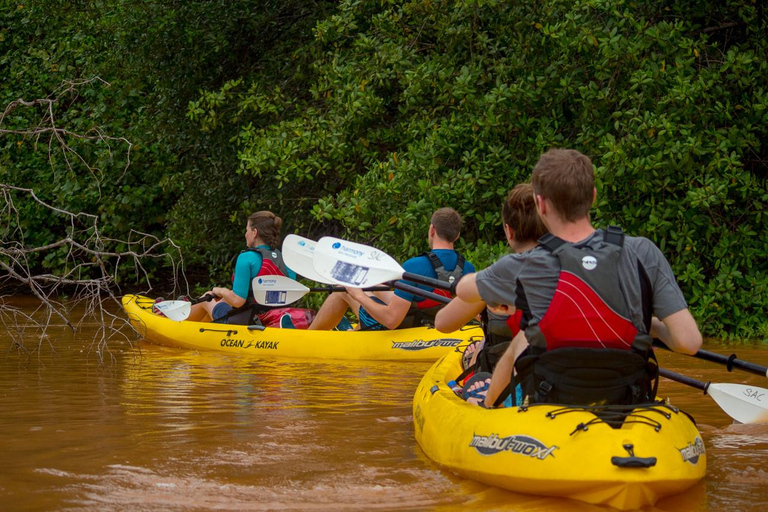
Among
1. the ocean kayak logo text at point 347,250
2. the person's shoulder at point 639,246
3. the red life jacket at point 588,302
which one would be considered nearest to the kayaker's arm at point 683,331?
the red life jacket at point 588,302

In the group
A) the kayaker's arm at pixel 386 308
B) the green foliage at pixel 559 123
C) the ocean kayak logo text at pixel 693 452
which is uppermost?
the green foliage at pixel 559 123

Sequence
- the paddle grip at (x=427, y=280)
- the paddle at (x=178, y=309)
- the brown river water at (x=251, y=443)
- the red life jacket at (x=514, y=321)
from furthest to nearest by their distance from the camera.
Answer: the paddle at (x=178, y=309) < the paddle grip at (x=427, y=280) < the red life jacket at (x=514, y=321) < the brown river water at (x=251, y=443)

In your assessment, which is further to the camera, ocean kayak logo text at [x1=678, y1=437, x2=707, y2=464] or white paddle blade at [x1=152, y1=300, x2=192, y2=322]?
white paddle blade at [x1=152, y1=300, x2=192, y2=322]

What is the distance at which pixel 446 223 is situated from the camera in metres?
6.50

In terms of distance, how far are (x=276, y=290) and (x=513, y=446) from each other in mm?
4801

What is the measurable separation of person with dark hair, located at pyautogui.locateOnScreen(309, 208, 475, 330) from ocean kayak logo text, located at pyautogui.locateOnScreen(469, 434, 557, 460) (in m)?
2.47

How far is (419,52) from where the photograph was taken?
416 inches

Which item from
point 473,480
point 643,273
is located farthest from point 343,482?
point 643,273

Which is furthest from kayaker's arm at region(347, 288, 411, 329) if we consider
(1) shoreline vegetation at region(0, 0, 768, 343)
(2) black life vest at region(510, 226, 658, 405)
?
(2) black life vest at region(510, 226, 658, 405)

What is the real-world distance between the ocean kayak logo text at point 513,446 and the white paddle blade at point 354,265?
136 cm

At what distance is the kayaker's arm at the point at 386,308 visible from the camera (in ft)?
23.3

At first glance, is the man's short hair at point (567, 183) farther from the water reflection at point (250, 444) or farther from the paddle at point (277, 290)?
the paddle at point (277, 290)

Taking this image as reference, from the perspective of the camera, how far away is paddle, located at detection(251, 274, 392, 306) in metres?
7.88

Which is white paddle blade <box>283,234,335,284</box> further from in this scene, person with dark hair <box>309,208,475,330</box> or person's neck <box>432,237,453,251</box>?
person's neck <box>432,237,453,251</box>
